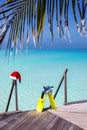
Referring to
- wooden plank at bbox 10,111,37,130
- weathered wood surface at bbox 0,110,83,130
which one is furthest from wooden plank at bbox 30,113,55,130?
wooden plank at bbox 10,111,37,130

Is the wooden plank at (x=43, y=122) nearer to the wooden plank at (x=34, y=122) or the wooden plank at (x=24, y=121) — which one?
the wooden plank at (x=34, y=122)

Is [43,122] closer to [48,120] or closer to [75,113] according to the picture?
[48,120]

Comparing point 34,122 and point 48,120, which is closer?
point 34,122

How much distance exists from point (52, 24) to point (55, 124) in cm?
364

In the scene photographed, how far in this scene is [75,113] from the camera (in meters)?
5.15

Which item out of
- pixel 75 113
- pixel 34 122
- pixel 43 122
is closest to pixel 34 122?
pixel 34 122

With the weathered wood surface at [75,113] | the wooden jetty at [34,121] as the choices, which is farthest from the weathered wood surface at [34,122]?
the weathered wood surface at [75,113]

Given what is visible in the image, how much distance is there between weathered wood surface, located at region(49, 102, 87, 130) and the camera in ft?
14.9

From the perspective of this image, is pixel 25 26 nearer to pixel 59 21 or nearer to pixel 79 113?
pixel 59 21

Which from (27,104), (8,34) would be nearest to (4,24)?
(8,34)

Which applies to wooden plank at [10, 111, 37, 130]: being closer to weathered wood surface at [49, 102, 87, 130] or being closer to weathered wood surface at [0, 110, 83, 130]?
weathered wood surface at [0, 110, 83, 130]

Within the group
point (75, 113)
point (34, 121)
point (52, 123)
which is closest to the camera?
point (52, 123)

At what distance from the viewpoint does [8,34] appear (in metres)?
1.06

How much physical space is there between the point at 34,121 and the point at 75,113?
916mm
